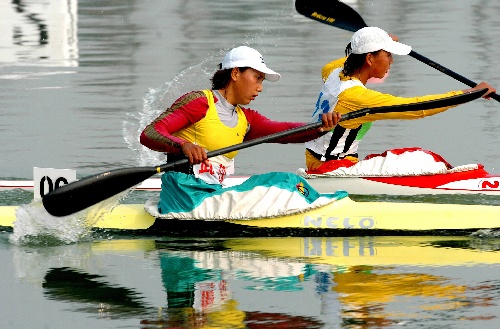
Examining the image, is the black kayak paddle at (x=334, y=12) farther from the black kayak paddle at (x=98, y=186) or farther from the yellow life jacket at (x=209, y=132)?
the yellow life jacket at (x=209, y=132)

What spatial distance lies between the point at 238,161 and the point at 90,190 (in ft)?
12.1

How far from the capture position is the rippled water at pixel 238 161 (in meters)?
7.48

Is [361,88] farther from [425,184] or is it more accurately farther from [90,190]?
[90,190]

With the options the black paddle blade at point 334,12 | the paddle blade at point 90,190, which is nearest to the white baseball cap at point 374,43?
the paddle blade at point 90,190

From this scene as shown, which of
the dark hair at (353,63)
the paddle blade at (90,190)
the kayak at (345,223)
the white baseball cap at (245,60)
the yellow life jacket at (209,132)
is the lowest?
the kayak at (345,223)

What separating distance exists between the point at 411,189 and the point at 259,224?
2.06m

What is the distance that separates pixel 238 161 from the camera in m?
12.5

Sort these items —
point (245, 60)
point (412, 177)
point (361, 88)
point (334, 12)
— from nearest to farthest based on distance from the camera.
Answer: point (245, 60)
point (361, 88)
point (412, 177)
point (334, 12)

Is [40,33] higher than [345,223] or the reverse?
higher

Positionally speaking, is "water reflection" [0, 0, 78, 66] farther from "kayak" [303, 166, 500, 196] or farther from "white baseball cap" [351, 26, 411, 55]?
"white baseball cap" [351, 26, 411, 55]

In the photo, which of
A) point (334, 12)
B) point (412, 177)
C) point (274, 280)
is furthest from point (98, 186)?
point (334, 12)

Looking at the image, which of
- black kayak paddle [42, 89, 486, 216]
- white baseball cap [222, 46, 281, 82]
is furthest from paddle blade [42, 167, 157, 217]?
white baseball cap [222, 46, 281, 82]

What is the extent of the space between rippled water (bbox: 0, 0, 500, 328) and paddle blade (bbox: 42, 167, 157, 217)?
0.28 metres

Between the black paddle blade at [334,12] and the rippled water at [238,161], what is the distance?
123cm
